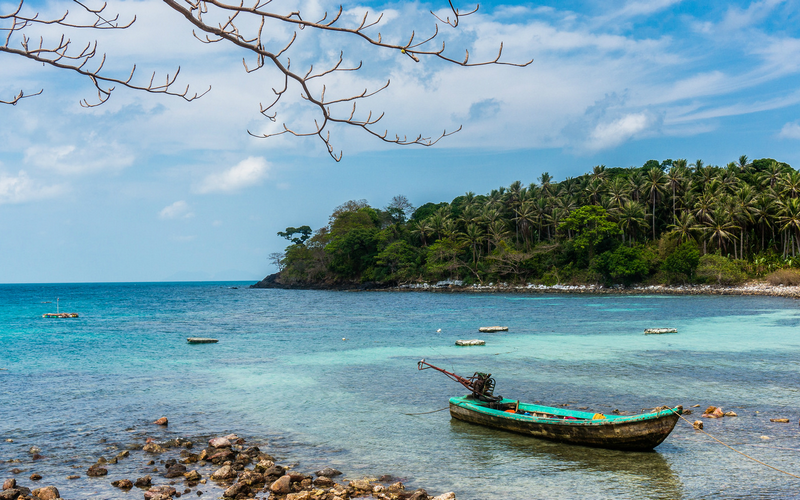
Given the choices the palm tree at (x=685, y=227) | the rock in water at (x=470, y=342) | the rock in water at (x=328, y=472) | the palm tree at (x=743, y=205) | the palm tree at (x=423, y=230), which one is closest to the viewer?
the rock in water at (x=328, y=472)

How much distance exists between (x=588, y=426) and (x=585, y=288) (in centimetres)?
6789

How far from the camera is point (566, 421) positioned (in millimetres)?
10289

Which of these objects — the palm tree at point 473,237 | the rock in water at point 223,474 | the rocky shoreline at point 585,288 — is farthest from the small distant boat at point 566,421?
the palm tree at point 473,237

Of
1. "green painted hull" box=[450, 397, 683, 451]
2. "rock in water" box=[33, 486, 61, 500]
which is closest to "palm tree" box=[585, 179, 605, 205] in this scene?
"green painted hull" box=[450, 397, 683, 451]

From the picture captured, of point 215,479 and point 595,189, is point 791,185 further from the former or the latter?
point 215,479

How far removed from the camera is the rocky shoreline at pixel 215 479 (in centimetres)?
810

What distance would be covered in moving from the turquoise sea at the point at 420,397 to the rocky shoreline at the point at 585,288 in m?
30.4

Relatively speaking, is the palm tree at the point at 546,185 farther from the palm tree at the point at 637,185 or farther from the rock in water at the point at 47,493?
the rock in water at the point at 47,493

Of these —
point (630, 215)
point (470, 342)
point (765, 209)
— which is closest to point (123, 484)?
point (470, 342)

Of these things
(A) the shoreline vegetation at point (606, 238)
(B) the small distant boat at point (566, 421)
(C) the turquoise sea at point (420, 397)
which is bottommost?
(C) the turquoise sea at point (420, 397)

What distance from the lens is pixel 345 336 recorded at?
98.3 ft

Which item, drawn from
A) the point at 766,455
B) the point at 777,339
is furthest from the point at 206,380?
the point at 777,339

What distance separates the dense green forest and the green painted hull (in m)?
62.6

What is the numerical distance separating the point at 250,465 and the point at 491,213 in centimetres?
7870
